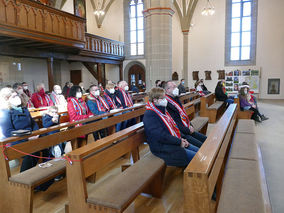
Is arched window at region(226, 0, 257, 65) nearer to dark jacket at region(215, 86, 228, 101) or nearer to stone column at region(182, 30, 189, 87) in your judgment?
stone column at region(182, 30, 189, 87)

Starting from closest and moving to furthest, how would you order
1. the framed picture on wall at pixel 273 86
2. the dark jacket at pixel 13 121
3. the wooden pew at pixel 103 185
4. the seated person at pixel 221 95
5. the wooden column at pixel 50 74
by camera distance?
1. the wooden pew at pixel 103 185
2. the dark jacket at pixel 13 121
3. the seated person at pixel 221 95
4. the wooden column at pixel 50 74
5. the framed picture on wall at pixel 273 86

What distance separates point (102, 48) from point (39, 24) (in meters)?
5.98

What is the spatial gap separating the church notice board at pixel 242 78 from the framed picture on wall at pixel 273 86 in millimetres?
803

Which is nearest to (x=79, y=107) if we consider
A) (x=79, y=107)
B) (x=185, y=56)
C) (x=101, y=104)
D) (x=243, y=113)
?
(x=79, y=107)

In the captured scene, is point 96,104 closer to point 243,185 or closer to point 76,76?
point 243,185

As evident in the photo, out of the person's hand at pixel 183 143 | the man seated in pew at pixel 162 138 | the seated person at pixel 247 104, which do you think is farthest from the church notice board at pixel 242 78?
the man seated in pew at pixel 162 138

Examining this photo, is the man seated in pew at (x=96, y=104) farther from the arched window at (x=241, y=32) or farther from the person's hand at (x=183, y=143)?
the arched window at (x=241, y=32)

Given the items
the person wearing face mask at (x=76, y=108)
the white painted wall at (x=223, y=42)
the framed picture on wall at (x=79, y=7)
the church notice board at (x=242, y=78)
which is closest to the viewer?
the person wearing face mask at (x=76, y=108)

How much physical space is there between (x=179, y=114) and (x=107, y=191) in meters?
2.12

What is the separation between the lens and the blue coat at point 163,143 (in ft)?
9.86

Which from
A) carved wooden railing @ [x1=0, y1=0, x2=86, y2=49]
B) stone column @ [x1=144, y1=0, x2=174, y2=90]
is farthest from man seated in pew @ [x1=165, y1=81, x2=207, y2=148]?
carved wooden railing @ [x1=0, y1=0, x2=86, y2=49]

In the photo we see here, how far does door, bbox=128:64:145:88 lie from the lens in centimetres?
1836

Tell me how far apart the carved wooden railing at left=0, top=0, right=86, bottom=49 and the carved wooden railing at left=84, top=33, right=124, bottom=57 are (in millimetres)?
2580

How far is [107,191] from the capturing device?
7.42ft
